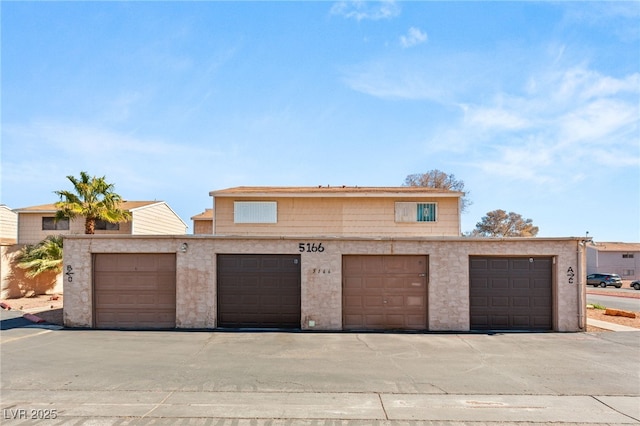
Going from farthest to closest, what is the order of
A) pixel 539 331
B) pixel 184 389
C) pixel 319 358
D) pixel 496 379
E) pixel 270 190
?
pixel 270 190
pixel 539 331
pixel 319 358
pixel 496 379
pixel 184 389

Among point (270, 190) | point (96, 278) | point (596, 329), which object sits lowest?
point (596, 329)

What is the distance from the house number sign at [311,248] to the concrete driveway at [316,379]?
300cm

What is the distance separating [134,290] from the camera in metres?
14.1

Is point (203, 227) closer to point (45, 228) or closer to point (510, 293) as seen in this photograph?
point (45, 228)

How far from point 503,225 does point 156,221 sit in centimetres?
5475

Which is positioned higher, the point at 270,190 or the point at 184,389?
the point at 270,190

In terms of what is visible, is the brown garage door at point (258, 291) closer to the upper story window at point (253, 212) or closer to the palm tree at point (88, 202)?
the upper story window at point (253, 212)

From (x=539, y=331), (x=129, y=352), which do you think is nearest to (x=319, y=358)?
(x=129, y=352)

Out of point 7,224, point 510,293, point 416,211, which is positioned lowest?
point 510,293

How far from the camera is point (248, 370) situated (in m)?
8.72

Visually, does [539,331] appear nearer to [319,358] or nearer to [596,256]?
[319,358]

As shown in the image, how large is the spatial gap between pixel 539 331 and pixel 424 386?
8.21 m

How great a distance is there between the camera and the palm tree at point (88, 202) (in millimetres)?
20719

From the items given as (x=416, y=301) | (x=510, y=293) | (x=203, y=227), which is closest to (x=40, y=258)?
(x=203, y=227)
